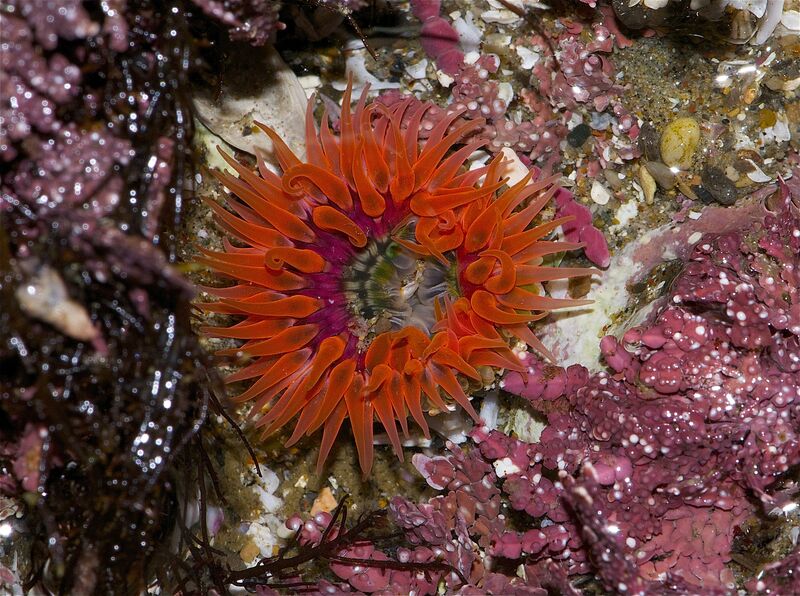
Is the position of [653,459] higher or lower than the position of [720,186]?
lower

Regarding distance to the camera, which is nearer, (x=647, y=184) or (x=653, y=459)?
(x=653, y=459)

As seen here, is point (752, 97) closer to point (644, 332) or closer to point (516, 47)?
point (516, 47)

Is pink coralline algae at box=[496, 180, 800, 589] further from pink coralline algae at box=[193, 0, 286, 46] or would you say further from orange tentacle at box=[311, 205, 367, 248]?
pink coralline algae at box=[193, 0, 286, 46]

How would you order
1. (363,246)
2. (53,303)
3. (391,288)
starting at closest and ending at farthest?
(53,303), (363,246), (391,288)

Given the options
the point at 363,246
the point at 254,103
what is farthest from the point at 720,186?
the point at 254,103

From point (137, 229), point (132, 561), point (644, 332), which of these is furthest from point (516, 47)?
point (132, 561)

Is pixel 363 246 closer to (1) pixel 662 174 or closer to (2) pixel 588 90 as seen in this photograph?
(2) pixel 588 90
